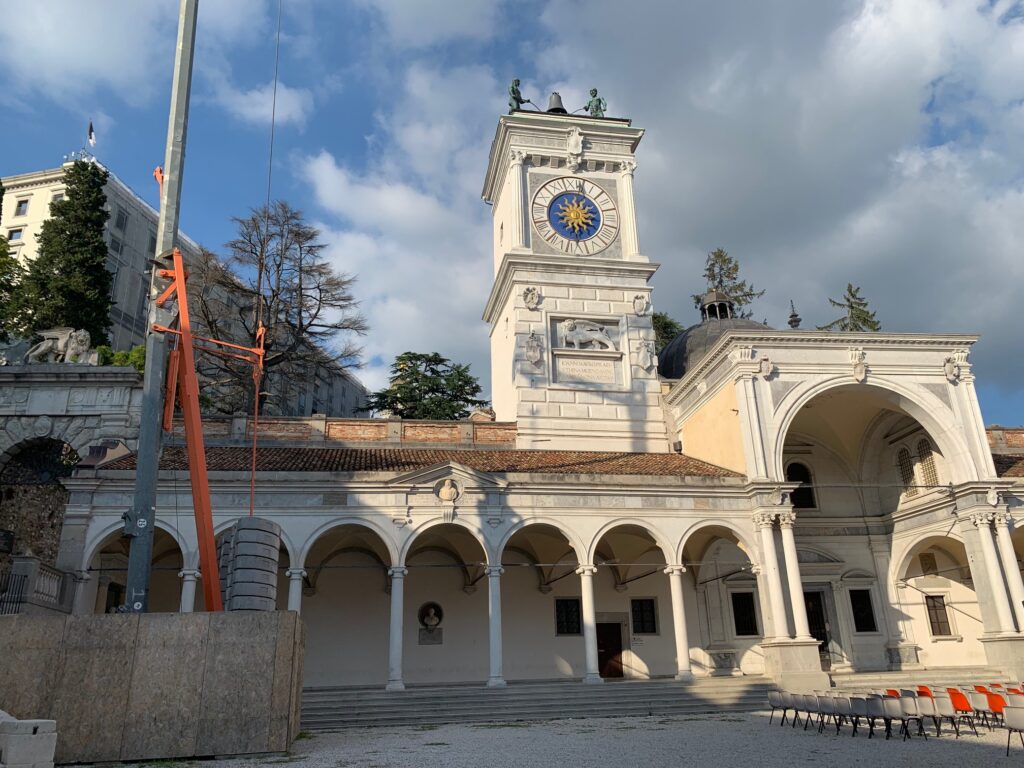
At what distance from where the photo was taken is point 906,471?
2731 centimetres

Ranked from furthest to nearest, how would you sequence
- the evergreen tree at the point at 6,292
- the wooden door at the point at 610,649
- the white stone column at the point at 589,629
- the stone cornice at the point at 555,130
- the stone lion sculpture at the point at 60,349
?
the evergreen tree at the point at 6,292 → the stone cornice at the point at 555,130 → the stone lion sculpture at the point at 60,349 → the wooden door at the point at 610,649 → the white stone column at the point at 589,629

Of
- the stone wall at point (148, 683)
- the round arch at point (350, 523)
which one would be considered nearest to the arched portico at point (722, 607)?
the round arch at point (350, 523)

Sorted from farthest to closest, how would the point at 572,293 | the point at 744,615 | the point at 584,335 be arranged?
Result: the point at 572,293, the point at 584,335, the point at 744,615

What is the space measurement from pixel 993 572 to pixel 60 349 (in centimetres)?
2947

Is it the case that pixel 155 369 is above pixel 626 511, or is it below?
above

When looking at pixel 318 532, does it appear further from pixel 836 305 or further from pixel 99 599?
pixel 836 305

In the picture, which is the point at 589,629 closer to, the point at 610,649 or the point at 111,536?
the point at 610,649

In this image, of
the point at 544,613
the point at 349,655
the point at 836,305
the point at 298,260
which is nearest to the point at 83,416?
the point at 349,655

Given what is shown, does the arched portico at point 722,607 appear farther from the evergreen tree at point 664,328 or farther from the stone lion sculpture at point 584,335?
the evergreen tree at point 664,328

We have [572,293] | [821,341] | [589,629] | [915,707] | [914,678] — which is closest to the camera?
[915,707]

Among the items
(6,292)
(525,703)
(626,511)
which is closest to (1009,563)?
(626,511)

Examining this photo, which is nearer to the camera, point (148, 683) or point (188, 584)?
point (148, 683)

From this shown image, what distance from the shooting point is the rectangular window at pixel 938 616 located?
26.3 metres

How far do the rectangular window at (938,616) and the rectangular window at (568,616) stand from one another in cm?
1217
